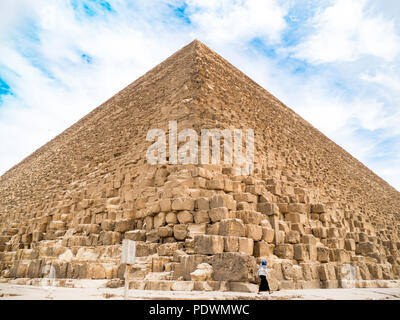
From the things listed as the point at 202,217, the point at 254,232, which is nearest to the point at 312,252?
the point at 254,232

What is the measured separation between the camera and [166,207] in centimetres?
→ 629

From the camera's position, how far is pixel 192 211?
20.1 feet

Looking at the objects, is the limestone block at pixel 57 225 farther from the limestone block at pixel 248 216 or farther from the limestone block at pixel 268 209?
the limestone block at pixel 268 209

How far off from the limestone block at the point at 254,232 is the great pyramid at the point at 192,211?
1.0 inches

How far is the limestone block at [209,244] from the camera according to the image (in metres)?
5.21

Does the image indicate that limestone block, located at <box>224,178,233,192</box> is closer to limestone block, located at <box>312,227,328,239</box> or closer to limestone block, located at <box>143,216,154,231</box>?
limestone block, located at <box>143,216,154,231</box>

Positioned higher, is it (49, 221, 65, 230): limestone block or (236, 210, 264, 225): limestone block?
(49, 221, 65, 230): limestone block

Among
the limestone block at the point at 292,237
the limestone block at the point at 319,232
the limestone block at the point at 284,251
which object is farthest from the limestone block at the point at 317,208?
the limestone block at the point at 284,251

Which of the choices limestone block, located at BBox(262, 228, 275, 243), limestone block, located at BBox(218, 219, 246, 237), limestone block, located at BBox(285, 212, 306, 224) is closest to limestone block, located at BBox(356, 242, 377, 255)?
limestone block, located at BBox(285, 212, 306, 224)

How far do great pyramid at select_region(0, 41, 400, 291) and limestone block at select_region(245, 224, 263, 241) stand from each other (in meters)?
0.02

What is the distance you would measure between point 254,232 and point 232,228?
0.55 metres

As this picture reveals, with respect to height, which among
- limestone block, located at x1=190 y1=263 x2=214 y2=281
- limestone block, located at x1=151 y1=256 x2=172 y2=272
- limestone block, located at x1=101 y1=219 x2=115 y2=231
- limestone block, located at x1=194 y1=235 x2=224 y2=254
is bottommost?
limestone block, located at x1=190 y1=263 x2=214 y2=281

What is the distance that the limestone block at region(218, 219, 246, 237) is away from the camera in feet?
18.1
